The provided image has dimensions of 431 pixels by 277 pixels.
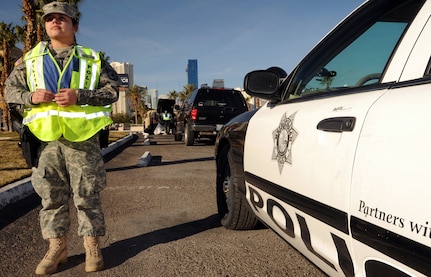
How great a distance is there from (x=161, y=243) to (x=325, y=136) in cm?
205

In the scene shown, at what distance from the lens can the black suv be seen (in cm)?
1165

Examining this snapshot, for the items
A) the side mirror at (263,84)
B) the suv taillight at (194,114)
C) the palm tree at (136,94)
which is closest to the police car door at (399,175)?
the side mirror at (263,84)

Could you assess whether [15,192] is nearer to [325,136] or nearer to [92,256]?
[92,256]

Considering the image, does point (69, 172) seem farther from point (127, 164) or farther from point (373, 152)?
point (127, 164)

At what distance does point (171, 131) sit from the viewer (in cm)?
2300

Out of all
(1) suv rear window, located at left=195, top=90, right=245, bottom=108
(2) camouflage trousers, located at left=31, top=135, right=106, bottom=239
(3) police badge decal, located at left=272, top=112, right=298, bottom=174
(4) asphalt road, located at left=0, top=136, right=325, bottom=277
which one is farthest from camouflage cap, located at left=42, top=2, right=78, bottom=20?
(1) suv rear window, located at left=195, top=90, right=245, bottom=108

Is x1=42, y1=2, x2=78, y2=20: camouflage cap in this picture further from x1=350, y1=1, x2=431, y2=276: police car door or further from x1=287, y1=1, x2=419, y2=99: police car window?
x1=350, y1=1, x2=431, y2=276: police car door

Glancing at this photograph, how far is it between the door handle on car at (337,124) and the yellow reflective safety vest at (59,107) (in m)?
1.64

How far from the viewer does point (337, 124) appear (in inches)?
60.2

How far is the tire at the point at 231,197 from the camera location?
3.09 m

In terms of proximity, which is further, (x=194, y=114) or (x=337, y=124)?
(x=194, y=114)

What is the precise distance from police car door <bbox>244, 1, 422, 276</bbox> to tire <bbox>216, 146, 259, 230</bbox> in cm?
56

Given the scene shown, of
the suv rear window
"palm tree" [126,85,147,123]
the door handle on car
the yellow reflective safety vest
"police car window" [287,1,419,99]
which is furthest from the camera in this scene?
"palm tree" [126,85,147,123]

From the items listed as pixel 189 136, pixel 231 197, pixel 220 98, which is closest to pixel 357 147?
pixel 231 197
